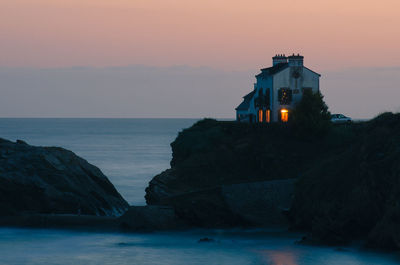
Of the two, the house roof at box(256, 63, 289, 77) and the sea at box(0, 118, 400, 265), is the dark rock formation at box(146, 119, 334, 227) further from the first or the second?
the house roof at box(256, 63, 289, 77)

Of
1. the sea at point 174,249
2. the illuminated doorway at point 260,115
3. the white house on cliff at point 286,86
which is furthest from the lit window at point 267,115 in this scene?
the sea at point 174,249

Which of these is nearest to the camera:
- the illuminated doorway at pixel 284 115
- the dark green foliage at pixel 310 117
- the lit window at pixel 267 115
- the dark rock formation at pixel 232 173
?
the dark rock formation at pixel 232 173

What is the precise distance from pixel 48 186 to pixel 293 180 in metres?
20.5

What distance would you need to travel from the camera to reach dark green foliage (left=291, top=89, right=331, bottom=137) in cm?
7281

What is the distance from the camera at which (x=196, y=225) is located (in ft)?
173

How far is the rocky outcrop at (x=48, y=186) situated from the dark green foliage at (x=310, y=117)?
22.2 meters

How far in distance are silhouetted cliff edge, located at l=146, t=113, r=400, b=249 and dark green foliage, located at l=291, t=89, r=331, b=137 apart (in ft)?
1.36

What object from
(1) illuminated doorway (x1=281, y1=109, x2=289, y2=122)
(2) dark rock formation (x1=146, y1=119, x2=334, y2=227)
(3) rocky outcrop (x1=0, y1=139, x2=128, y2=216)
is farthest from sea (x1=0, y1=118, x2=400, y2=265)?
(1) illuminated doorway (x1=281, y1=109, x2=289, y2=122)

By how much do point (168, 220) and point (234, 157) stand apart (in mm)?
19295

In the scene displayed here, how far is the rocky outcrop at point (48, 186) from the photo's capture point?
5634 cm

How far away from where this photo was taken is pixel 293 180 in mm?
57750

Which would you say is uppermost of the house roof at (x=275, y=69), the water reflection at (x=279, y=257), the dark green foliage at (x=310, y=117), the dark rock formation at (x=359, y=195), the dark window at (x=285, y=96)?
the house roof at (x=275, y=69)

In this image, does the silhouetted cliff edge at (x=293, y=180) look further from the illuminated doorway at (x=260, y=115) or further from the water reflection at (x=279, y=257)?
the illuminated doorway at (x=260, y=115)

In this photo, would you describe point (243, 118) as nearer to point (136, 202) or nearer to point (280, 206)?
point (136, 202)
